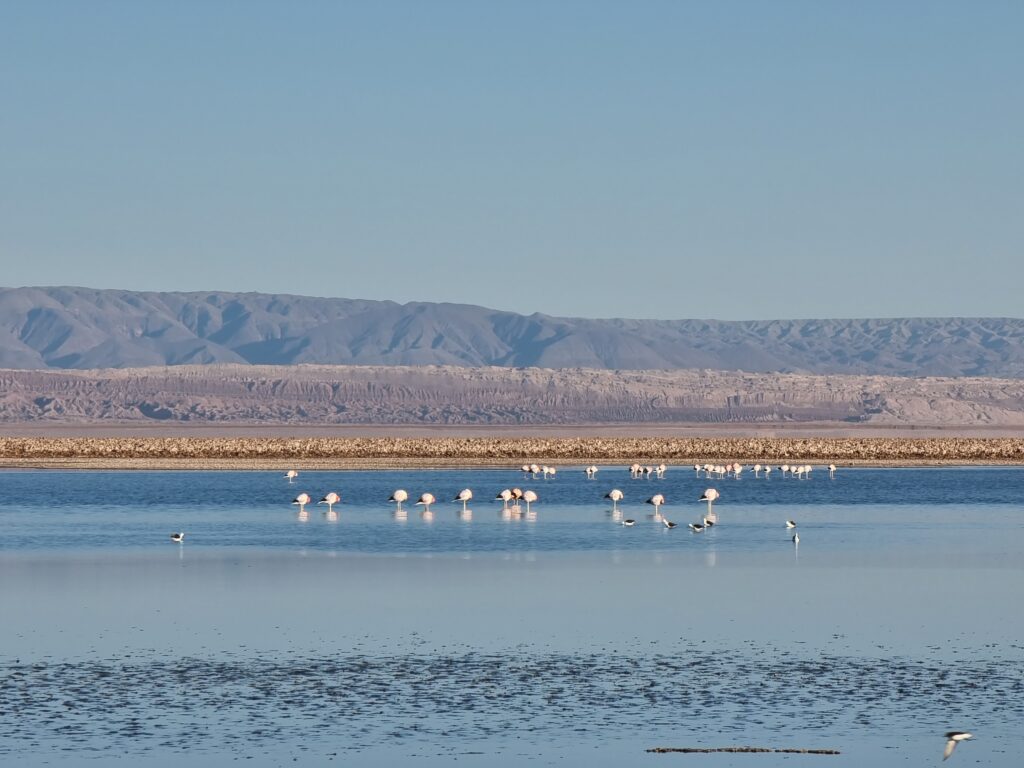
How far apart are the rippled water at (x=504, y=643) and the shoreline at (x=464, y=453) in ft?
135

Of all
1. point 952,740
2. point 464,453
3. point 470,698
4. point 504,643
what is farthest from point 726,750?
point 464,453

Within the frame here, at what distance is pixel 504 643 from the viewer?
20.5 metres

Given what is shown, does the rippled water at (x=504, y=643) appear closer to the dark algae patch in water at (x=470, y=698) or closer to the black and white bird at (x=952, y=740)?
the dark algae patch in water at (x=470, y=698)

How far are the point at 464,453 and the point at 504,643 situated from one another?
69.8 metres

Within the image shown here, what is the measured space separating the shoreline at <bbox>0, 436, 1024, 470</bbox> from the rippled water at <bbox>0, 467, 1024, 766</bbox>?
4112 cm

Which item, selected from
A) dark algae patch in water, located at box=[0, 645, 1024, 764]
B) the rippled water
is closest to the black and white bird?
the rippled water

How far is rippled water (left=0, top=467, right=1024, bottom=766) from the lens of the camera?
15.4 metres

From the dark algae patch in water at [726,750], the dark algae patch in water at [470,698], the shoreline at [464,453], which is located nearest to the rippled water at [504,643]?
the dark algae patch in water at [470,698]

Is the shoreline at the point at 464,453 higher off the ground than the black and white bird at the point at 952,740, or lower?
lower

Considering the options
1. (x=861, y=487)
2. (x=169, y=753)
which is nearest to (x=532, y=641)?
(x=169, y=753)

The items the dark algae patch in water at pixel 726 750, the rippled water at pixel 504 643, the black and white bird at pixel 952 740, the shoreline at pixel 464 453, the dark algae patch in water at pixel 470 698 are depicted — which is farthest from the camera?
the shoreline at pixel 464 453

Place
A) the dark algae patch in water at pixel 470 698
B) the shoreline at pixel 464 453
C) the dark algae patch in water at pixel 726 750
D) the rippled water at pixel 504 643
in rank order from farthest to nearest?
1. the shoreline at pixel 464 453
2. the dark algae patch in water at pixel 470 698
3. the rippled water at pixel 504 643
4. the dark algae patch in water at pixel 726 750

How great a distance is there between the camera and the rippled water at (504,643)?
15.4 meters

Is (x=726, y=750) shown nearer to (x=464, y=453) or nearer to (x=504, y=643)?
(x=504, y=643)
